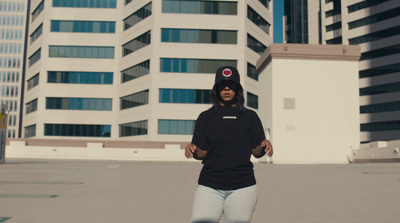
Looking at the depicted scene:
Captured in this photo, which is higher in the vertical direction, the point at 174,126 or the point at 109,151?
the point at 174,126

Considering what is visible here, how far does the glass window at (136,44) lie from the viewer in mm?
47759

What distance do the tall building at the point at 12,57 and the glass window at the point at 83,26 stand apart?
84810mm

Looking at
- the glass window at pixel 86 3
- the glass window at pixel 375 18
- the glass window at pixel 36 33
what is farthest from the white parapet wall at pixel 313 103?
the glass window at pixel 375 18

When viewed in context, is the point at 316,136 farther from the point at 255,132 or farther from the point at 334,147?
the point at 255,132

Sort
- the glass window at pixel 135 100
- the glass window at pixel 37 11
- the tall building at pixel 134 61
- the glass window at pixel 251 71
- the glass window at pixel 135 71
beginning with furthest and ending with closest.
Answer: the glass window at pixel 37 11 < the glass window at pixel 251 71 < the glass window at pixel 135 71 < the glass window at pixel 135 100 < the tall building at pixel 134 61

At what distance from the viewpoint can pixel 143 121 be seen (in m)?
46.7

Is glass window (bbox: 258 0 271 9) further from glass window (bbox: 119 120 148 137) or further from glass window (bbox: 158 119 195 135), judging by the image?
glass window (bbox: 119 120 148 137)

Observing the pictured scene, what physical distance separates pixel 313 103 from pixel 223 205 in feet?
66.6

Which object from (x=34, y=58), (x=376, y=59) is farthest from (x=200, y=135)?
(x=376, y=59)

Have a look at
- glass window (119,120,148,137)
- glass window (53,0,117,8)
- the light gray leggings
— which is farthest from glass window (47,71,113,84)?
the light gray leggings

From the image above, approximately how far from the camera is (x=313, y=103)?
22.6 meters

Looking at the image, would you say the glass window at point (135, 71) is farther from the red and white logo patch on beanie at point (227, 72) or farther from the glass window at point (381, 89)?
the red and white logo patch on beanie at point (227, 72)

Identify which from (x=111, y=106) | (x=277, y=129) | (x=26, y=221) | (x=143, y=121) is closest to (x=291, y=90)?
(x=277, y=129)

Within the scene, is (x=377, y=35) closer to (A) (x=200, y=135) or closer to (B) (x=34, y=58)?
(B) (x=34, y=58)
